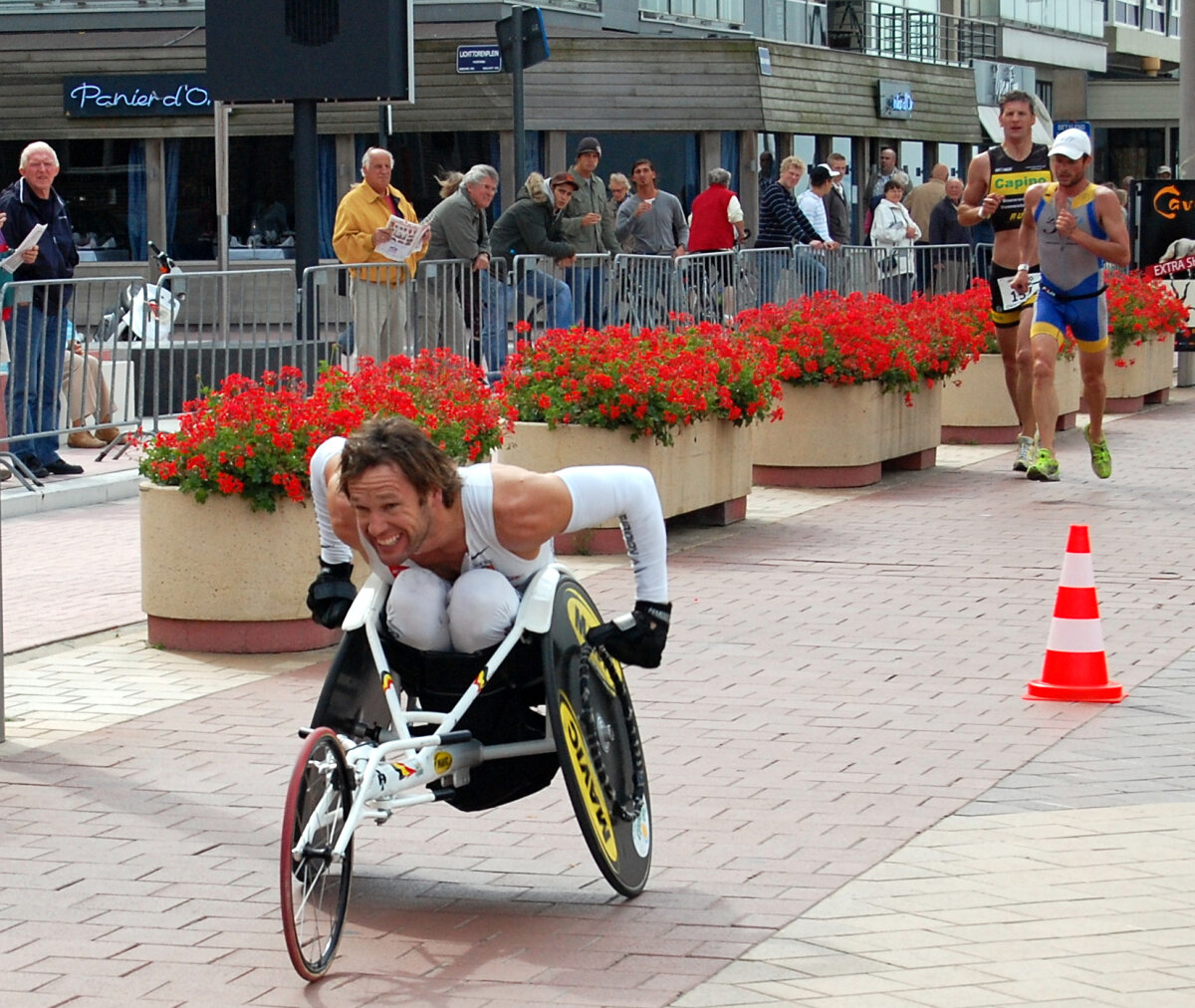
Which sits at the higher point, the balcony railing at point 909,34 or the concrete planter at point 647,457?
the balcony railing at point 909,34

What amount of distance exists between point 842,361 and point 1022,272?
1.21 meters

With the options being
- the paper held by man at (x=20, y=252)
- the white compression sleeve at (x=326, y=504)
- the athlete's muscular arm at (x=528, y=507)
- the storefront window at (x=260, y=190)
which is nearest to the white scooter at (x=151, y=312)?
the paper held by man at (x=20, y=252)

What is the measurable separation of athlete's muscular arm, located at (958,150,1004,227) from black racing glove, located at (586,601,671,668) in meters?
9.26

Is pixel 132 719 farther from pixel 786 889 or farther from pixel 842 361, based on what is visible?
pixel 842 361

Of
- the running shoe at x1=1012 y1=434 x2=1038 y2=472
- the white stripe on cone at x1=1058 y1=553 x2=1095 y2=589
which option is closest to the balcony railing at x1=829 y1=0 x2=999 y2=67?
the running shoe at x1=1012 y1=434 x2=1038 y2=472

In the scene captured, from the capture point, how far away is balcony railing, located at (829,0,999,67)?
141ft

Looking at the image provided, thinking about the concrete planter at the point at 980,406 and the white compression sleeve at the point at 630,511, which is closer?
the white compression sleeve at the point at 630,511

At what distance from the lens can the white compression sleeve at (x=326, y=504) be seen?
5492mm

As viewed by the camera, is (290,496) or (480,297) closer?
(290,496)

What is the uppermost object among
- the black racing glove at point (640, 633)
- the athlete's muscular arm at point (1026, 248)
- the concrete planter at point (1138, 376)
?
the athlete's muscular arm at point (1026, 248)

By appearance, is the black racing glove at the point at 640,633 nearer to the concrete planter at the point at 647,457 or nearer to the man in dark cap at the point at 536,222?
the concrete planter at the point at 647,457

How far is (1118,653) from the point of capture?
8.45 m

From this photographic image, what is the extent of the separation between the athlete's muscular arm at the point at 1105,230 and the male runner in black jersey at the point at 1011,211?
3.74 feet

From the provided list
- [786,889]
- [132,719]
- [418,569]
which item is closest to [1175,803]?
[786,889]
